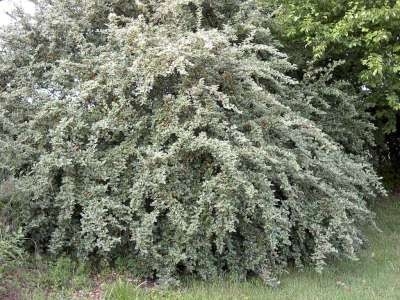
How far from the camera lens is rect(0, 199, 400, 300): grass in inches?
192

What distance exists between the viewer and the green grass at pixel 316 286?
4.91 m

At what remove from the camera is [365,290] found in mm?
5273

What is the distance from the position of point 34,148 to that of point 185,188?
1667 millimetres

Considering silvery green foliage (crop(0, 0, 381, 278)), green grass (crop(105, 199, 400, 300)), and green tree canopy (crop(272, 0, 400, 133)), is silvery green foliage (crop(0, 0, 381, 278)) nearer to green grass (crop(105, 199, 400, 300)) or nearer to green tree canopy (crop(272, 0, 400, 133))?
green grass (crop(105, 199, 400, 300))

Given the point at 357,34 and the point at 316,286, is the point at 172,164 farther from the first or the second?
the point at 357,34

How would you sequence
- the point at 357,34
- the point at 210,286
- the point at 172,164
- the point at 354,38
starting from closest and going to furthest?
the point at 210,286, the point at 172,164, the point at 354,38, the point at 357,34

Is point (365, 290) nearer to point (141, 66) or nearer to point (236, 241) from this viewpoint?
point (236, 241)

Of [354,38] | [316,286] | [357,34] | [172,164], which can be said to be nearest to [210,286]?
[316,286]

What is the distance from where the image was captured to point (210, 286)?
5.19 metres

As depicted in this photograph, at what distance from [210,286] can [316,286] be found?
40.5 inches

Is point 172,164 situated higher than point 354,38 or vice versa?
point 354,38

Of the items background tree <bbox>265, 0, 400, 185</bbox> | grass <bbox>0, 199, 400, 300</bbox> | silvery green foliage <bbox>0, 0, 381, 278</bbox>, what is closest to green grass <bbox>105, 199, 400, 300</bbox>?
grass <bbox>0, 199, 400, 300</bbox>

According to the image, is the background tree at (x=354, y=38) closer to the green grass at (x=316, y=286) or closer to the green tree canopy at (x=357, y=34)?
the green tree canopy at (x=357, y=34)

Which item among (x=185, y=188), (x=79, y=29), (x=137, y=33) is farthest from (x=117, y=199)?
(x=79, y=29)
